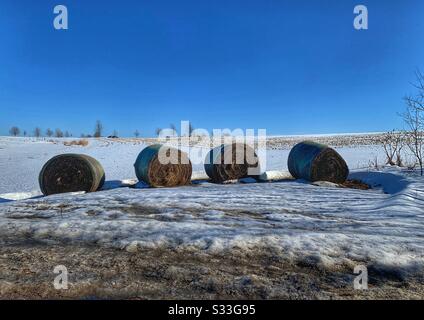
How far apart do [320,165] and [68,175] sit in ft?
21.3

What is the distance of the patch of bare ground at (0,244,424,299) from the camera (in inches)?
90.4

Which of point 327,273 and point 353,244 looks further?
point 353,244

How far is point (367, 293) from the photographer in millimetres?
2297

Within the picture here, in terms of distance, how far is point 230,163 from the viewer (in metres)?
10.3

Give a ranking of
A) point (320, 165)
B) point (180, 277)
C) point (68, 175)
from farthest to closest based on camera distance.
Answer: point (320, 165), point (68, 175), point (180, 277)

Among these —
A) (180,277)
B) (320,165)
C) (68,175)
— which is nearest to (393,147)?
(320,165)

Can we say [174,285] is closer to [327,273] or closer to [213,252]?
[213,252]

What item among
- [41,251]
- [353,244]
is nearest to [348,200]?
[353,244]

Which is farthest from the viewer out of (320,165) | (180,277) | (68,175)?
(320,165)

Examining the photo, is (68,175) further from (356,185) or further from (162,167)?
(356,185)
